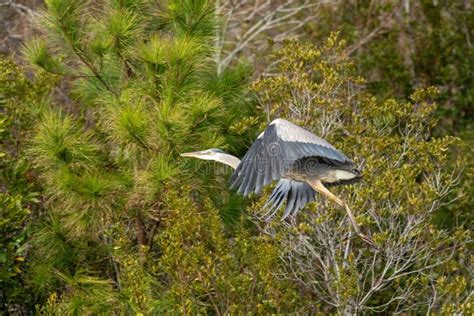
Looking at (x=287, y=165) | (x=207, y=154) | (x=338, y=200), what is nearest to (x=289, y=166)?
(x=287, y=165)

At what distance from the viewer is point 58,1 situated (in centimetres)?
686

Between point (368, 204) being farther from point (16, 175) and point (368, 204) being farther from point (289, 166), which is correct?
point (16, 175)

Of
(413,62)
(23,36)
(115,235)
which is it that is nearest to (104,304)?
(115,235)

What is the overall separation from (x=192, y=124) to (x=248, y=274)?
3.58ft

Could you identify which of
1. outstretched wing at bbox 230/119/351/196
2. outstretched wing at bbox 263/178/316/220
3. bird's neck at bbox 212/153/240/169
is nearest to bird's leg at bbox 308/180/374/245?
Result: outstretched wing at bbox 263/178/316/220

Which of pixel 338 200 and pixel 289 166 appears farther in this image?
pixel 338 200

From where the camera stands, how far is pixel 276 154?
18.6 feet

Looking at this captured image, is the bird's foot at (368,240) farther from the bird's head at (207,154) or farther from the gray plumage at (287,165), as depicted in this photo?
the bird's head at (207,154)

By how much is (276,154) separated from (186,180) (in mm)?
1066

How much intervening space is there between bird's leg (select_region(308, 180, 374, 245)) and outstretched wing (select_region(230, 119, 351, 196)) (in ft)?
Result: 1.19

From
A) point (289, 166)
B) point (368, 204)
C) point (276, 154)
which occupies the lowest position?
point (368, 204)

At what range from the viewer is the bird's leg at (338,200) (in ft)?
19.7

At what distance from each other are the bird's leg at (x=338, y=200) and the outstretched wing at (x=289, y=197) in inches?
4.2

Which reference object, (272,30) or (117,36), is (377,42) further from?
(117,36)
